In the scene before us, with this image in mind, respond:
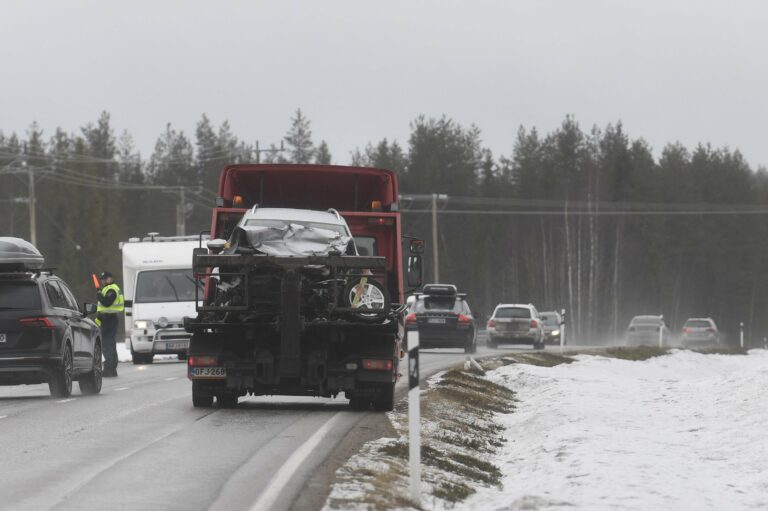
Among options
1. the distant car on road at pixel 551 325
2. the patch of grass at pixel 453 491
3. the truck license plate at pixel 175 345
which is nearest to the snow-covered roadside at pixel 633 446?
the patch of grass at pixel 453 491

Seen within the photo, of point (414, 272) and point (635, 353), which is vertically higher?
point (414, 272)

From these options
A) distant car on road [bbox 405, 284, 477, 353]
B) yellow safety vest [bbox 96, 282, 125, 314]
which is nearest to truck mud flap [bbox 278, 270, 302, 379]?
yellow safety vest [bbox 96, 282, 125, 314]

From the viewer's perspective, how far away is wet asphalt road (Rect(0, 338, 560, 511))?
952cm

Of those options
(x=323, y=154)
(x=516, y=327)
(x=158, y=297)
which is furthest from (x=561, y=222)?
(x=158, y=297)

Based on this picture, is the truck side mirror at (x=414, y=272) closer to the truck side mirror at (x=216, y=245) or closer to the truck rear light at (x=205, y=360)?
the truck side mirror at (x=216, y=245)

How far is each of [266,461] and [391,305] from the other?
17.6ft

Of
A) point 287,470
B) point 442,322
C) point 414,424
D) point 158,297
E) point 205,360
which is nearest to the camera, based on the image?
point 414,424

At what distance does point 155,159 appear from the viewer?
133 meters

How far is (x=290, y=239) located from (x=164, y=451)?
15.8ft

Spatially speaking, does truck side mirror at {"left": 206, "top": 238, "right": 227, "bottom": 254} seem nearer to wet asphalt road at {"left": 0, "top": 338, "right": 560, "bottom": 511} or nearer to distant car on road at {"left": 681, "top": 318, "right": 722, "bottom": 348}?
wet asphalt road at {"left": 0, "top": 338, "right": 560, "bottom": 511}

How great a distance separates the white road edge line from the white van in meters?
18.1

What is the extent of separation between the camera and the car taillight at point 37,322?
1920 cm

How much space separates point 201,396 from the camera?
55.9 ft

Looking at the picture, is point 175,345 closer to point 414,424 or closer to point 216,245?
point 216,245
